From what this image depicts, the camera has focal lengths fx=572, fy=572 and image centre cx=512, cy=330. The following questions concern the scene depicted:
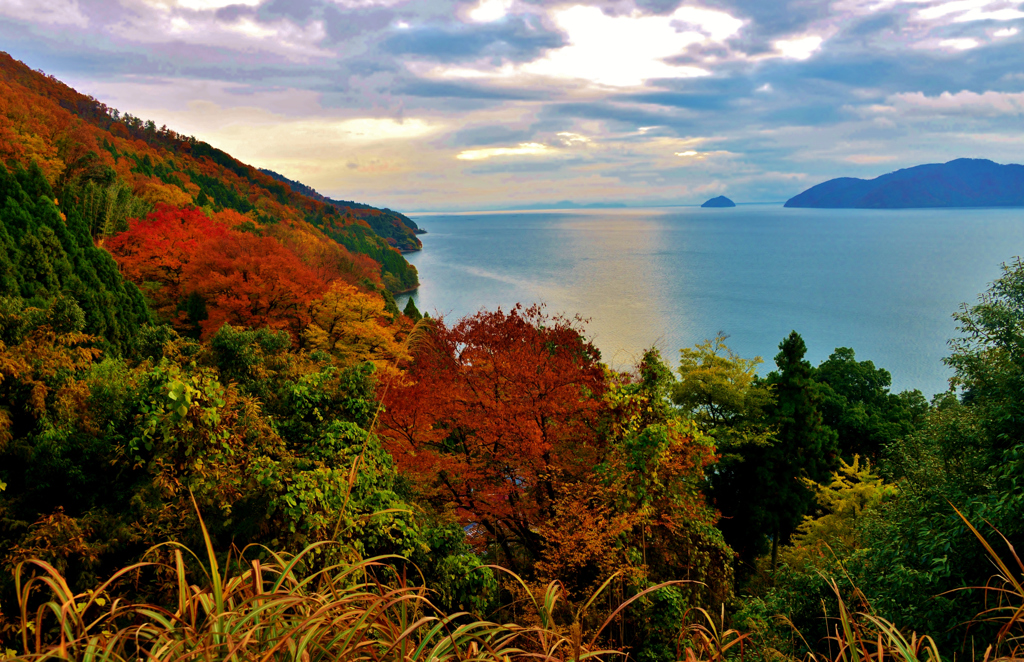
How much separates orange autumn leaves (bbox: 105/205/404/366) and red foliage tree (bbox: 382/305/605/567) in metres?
8.56

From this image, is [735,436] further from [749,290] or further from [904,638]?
[749,290]

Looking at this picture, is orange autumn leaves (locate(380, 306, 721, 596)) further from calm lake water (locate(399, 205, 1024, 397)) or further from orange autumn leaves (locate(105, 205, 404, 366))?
calm lake water (locate(399, 205, 1024, 397))

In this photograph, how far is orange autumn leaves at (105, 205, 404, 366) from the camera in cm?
1969

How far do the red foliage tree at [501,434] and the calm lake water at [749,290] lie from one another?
2097cm

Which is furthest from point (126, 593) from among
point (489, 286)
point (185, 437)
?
point (489, 286)

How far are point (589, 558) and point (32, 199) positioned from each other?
15319mm

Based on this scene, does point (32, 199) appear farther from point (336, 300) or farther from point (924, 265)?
point (924, 265)

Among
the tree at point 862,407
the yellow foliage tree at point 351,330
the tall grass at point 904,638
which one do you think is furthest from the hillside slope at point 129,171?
→ the tree at point 862,407

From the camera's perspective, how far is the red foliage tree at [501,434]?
34.4 ft

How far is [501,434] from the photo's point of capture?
10539mm

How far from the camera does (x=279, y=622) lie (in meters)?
1.77

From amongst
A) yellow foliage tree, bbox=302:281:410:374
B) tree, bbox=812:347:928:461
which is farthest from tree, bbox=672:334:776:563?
yellow foliage tree, bbox=302:281:410:374

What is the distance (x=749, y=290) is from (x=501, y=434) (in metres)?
58.0

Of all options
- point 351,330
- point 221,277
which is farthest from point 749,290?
point 221,277
